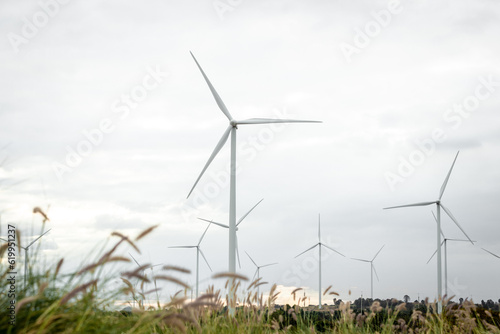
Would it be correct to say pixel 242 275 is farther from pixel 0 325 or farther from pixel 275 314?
pixel 275 314

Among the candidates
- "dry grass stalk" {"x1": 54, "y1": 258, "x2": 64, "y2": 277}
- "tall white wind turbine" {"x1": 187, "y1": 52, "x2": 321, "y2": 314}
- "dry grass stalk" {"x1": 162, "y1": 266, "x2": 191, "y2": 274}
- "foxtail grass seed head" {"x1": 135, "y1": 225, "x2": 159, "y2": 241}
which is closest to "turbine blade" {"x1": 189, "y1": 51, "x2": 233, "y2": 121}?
"tall white wind turbine" {"x1": 187, "y1": 52, "x2": 321, "y2": 314}

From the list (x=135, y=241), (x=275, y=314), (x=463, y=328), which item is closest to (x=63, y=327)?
(x=135, y=241)

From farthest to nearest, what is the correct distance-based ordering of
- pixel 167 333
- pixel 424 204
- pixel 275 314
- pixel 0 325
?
1. pixel 424 204
2. pixel 275 314
3. pixel 167 333
4. pixel 0 325

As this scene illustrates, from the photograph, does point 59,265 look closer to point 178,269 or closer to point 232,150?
point 178,269

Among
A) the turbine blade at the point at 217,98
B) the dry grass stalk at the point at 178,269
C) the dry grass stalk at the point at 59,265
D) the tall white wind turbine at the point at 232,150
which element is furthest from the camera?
the turbine blade at the point at 217,98

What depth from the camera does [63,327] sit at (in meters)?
5.18

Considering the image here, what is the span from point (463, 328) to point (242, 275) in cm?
1060

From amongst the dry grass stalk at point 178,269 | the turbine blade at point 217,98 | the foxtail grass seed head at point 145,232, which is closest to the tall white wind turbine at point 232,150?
the turbine blade at point 217,98

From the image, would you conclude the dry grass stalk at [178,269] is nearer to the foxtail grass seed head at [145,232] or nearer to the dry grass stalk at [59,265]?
the foxtail grass seed head at [145,232]

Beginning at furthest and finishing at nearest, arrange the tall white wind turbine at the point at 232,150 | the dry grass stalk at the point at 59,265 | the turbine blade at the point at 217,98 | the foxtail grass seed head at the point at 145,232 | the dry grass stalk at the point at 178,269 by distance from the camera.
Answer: the turbine blade at the point at 217,98, the tall white wind turbine at the point at 232,150, the dry grass stalk at the point at 59,265, the dry grass stalk at the point at 178,269, the foxtail grass seed head at the point at 145,232

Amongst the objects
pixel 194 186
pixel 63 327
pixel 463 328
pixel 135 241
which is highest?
pixel 194 186

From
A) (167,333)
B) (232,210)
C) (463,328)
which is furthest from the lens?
(232,210)

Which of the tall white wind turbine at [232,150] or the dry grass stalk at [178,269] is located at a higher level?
the tall white wind turbine at [232,150]

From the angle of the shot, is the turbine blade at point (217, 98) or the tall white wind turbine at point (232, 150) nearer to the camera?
the tall white wind turbine at point (232, 150)
